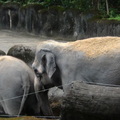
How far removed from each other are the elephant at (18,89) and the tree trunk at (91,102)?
159 centimetres

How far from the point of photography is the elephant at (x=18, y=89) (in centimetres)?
679

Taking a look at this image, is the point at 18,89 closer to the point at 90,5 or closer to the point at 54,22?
the point at 54,22

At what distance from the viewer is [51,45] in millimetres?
6453

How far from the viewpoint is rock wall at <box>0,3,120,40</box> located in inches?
642

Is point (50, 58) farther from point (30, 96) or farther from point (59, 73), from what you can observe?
point (30, 96)

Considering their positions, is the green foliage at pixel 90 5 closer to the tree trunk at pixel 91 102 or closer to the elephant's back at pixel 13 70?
the elephant's back at pixel 13 70

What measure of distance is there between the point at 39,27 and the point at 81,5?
1.93 meters

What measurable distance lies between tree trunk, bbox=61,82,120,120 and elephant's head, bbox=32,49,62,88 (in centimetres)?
116

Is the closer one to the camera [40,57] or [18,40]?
[40,57]

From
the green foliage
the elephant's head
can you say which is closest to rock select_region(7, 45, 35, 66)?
the elephant's head

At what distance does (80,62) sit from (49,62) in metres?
0.49

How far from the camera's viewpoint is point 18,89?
6809 millimetres

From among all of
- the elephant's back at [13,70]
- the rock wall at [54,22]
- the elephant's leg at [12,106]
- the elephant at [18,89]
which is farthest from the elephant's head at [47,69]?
the rock wall at [54,22]

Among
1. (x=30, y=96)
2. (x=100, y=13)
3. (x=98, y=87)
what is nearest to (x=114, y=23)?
(x=100, y=13)
